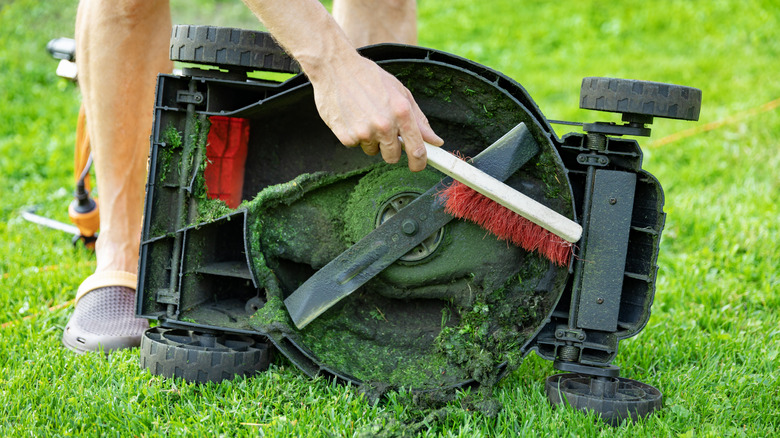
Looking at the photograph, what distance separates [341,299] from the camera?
2.04m

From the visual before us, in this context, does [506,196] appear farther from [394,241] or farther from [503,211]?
[394,241]

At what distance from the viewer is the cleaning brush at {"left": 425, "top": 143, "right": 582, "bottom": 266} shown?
5.74 ft

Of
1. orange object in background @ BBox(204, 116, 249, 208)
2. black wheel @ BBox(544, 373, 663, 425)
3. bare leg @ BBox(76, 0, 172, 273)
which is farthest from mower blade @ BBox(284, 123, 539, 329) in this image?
bare leg @ BBox(76, 0, 172, 273)

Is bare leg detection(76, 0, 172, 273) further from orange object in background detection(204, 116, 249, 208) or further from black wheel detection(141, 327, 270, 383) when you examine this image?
black wheel detection(141, 327, 270, 383)

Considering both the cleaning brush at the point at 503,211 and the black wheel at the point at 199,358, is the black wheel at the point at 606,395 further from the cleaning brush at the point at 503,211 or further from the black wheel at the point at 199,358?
the black wheel at the point at 199,358

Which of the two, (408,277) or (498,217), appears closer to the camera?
(498,217)

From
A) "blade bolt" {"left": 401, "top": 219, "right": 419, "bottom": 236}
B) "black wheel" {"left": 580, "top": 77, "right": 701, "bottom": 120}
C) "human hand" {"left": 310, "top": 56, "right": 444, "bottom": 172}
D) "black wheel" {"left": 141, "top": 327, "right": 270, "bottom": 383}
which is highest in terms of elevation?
"black wheel" {"left": 580, "top": 77, "right": 701, "bottom": 120}

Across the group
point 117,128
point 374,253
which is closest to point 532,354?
point 374,253

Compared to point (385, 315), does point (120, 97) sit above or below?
above

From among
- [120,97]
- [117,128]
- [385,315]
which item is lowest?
[385,315]

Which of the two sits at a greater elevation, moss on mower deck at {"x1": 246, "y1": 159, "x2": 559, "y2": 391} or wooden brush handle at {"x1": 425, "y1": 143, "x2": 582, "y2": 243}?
wooden brush handle at {"x1": 425, "y1": 143, "x2": 582, "y2": 243}

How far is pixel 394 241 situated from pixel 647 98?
751 millimetres

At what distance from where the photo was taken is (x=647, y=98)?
1.72 metres

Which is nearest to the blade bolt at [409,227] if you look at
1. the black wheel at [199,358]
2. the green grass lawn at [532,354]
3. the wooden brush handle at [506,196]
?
the wooden brush handle at [506,196]
